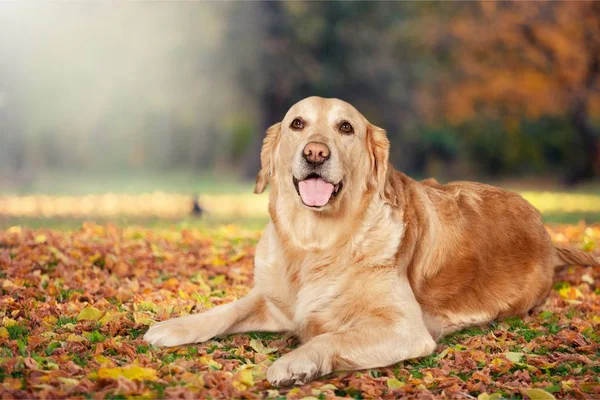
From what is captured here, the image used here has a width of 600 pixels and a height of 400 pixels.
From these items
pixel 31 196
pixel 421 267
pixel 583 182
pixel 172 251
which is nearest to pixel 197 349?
pixel 421 267

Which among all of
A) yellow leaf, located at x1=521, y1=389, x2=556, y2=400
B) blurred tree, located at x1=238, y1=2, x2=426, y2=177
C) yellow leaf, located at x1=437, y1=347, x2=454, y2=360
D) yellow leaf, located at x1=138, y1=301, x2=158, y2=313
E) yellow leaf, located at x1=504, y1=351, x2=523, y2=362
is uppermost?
blurred tree, located at x1=238, y1=2, x2=426, y2=177

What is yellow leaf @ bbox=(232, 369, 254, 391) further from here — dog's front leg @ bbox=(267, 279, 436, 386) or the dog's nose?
the dog's nose

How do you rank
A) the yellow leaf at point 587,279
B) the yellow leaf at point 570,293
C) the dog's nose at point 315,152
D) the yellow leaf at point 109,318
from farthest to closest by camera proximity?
the yellow leaf at point 587,279, the yellow leaf at point 570,293, the yellow leaf at point 109,318, the dog's nose at point 315,152

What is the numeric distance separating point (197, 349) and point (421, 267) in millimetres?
1498

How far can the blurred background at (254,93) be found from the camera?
16125mm

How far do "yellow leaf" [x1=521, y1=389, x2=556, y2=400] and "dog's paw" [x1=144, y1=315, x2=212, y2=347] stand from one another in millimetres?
1827

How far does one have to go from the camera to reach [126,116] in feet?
68.6

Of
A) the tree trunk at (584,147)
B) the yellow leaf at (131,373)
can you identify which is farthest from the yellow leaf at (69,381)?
the tree trunk at (584,147)

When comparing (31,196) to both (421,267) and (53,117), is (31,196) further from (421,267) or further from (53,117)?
(421,267)

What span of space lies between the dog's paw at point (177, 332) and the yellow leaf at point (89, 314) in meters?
0.65

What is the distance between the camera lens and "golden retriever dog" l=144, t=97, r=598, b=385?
3.79 metres

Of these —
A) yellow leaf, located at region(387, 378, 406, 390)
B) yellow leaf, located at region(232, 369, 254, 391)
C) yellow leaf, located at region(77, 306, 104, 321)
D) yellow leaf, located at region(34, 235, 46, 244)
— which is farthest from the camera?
yellow leaf, located at region(34, 235, 46, 244)

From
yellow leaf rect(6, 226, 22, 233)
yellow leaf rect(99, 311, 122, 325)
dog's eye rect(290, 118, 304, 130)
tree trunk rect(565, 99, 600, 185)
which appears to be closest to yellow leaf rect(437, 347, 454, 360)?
dog's eye rect(290, 118, 304, 130)

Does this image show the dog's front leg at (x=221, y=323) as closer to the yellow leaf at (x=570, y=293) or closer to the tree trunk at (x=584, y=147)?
the yellow leaf at (x=570, y=293)
